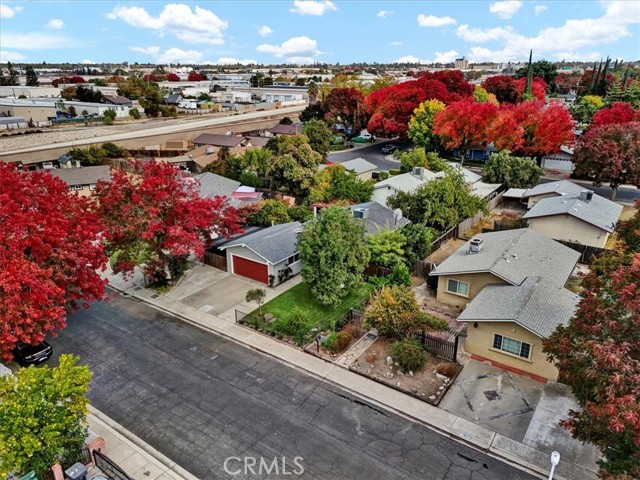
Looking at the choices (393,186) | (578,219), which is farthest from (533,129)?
(578,219)

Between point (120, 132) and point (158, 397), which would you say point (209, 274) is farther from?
point (120, 132)

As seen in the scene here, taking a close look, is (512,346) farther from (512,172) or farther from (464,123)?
(464,123)

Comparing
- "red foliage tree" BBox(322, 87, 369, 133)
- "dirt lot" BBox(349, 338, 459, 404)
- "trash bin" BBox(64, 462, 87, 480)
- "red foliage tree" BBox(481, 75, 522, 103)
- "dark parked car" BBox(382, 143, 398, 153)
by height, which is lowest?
"dirt lot" BBox(349, 338, 459, 404)

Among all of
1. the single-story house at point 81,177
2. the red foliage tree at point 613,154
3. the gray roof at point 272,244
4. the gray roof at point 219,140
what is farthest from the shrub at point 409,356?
the gray roof at point 219,140

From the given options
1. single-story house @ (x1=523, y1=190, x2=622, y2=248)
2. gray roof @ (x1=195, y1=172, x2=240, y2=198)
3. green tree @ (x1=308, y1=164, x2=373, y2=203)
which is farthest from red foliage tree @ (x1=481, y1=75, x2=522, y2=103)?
gray roof @ (x1=195, y1=172, x2=240, y2=198)

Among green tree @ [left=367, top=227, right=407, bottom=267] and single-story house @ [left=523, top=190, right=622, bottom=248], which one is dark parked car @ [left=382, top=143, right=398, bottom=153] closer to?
single-story house @ [left=523, top=190, right=622, bottom=248]

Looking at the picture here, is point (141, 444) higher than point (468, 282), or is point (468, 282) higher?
point (468, 282)

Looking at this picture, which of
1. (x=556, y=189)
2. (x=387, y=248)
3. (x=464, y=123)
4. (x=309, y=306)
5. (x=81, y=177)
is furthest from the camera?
(x=464, y=123)

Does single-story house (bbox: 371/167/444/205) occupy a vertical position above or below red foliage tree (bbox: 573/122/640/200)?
below
